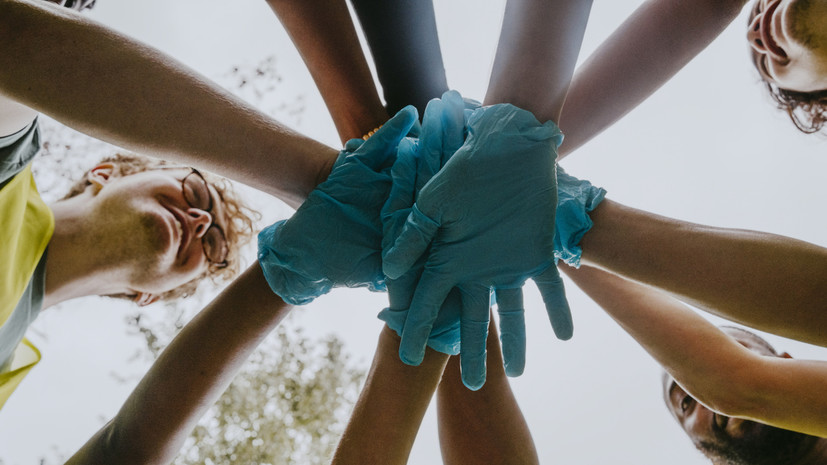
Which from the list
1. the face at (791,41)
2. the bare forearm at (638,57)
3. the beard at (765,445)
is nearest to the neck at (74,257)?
the bare forearm at (638,57)

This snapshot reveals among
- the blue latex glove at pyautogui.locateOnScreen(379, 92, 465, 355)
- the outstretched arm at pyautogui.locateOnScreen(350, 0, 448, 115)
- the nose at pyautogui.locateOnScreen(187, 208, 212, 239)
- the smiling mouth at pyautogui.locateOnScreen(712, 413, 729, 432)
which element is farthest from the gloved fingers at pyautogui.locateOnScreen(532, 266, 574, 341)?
the nose at pyautogui.locateOnScreen(187, 208, 212, 239)

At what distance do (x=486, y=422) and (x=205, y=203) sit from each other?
1.13 metres

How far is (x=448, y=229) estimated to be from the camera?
72 cm

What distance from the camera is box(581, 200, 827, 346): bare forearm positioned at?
0.63m

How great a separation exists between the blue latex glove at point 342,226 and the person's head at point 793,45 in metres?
1.07

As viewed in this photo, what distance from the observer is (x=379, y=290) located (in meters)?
0.88

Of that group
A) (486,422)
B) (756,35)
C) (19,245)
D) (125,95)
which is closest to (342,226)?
(125,95)

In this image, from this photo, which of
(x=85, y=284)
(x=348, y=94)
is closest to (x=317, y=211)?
(x=348, y=94)

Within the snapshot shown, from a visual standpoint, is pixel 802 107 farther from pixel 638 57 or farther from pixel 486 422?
pixel 486 422

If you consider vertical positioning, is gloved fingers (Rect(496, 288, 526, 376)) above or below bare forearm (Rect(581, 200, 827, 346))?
below

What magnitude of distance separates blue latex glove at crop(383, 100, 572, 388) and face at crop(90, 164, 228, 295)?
0.98 metres

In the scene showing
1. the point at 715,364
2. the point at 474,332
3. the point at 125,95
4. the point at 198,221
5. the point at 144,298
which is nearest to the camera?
the point at 125,95

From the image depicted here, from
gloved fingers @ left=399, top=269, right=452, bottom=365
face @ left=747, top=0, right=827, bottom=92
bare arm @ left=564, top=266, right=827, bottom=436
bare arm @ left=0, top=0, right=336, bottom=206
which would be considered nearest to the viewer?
bare arm @ left=0, top=0, right=336, bottom=206

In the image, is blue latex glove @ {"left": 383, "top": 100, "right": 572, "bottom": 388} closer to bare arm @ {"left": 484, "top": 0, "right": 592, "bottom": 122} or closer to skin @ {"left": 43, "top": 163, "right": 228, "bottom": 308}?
bare arm @ {"left": 484, "top": 0, "right": 592, "bottom": 122}
